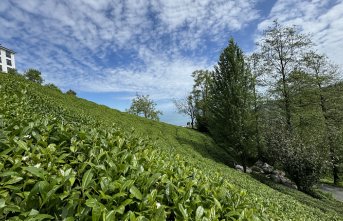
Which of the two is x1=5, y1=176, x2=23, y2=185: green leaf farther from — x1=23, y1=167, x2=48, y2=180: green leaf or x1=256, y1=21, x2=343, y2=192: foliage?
x1=256, y1=21, x2=343, y2=192: foliage

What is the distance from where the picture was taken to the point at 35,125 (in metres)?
3.66

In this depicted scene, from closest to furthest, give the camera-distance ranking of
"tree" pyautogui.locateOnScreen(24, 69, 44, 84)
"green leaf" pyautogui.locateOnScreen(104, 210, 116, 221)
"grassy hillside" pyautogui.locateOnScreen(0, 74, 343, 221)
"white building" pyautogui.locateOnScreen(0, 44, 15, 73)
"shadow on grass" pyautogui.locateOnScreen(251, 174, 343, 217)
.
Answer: "green leaf" pyautogui.locateOnScreen(104, 210, 116, 221) → "grassy hillside" pyautogui.locateOnScreen(0, 74, 343, 221) → "shadow on grass" pyautogui.locateOnScreen(251, 174, 343, 217) → "tree" pyautogui.locateOnScreen(24, 69, 44, 84) → "white building" pyautogui.locateOnScreen(0, 44, 15, 73)

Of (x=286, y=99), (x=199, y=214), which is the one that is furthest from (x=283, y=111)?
(x=199, y=214)

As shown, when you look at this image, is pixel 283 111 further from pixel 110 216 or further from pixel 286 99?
pixel 110 216

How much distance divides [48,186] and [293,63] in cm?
3411

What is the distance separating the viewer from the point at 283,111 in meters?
31.2

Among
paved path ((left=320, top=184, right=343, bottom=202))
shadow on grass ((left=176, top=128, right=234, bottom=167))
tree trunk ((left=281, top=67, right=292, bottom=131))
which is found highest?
tree trunk ((left=281, top=67, right=292, bottom=131))

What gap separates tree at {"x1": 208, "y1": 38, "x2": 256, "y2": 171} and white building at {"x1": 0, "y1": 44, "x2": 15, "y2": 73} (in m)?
87.2

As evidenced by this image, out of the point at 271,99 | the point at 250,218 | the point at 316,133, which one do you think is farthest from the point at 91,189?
the point at 271,99

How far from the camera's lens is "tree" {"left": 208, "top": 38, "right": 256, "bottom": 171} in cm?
2744

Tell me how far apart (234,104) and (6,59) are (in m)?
95.7

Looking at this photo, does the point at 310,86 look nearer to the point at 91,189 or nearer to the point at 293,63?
the point at 293,63

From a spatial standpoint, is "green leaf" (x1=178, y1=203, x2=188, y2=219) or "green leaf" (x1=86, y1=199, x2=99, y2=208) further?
"green leaf" (x1=178, y1=203, x2=188, y2=219)

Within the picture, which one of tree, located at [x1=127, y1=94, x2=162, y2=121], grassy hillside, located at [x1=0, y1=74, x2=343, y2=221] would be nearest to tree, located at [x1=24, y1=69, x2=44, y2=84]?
tree, located at [x1=127, y1=94, x2=162, y2=121]
